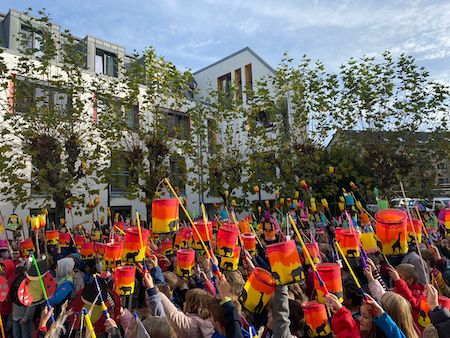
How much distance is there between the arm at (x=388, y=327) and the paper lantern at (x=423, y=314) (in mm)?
905

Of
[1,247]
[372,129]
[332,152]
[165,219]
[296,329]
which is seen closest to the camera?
[296,329]

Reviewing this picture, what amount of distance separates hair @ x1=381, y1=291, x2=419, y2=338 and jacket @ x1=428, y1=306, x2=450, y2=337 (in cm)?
21

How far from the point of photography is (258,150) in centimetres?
2008

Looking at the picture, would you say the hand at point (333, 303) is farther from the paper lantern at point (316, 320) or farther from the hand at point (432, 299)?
the hand at point (432, 299)

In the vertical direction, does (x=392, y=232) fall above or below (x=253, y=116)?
below

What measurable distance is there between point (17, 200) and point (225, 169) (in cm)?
945

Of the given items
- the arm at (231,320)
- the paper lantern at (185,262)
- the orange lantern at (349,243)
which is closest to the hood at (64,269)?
the paper lantern at (185,262)

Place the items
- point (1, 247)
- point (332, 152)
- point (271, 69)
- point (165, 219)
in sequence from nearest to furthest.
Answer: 1. point (165, 219)
2. point (1, 247)
3. point (332, 152)
4. point (271, 69)

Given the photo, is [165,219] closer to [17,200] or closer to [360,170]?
[17,200]

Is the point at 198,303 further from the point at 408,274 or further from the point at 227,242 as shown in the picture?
the point at 408,274

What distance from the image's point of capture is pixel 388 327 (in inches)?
116

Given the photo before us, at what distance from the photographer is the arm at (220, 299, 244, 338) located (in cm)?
340

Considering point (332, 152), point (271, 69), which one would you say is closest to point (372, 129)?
point (332, 152)

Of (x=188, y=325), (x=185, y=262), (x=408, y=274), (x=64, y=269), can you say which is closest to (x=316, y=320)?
(x=188, y=325)
